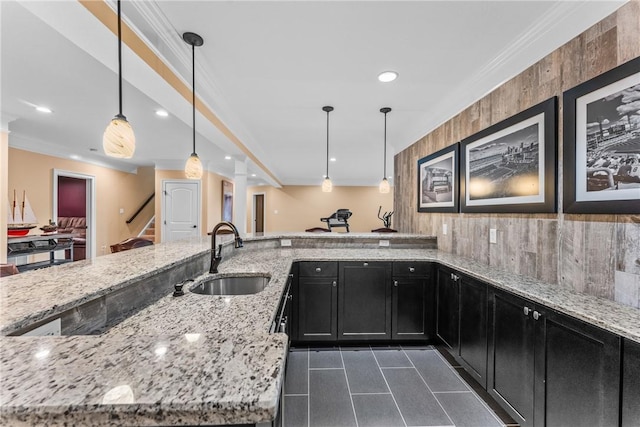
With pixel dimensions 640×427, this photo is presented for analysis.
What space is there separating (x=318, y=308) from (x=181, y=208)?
5.21 meters

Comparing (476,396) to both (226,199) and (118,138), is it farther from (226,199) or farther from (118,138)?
(226,199)

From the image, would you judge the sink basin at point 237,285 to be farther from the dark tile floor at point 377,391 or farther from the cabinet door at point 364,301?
the cabinet door at point 364,301

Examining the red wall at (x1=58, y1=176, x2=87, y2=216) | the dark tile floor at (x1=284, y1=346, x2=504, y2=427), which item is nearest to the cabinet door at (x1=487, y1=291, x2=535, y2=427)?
the dark tile floor at (x1=284, y1=346, x2=504, y2=427)

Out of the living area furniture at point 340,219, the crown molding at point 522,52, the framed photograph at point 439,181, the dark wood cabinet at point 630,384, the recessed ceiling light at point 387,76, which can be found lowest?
the dark wood cabinet at point 630,384

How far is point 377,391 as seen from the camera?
2.08 metres

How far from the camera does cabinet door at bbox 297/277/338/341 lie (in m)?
2.73

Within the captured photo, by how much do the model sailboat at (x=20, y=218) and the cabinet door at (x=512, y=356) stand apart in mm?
5860

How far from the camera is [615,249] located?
1.40 metres

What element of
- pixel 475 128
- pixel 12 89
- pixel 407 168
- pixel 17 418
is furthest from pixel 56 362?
pixel 407 168

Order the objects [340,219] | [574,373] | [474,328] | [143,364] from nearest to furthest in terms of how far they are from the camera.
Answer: [143,364], [574,373], [474,328], [340,219]

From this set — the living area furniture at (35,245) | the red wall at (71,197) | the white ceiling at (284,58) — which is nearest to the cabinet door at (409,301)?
the white ceiling at (284,58)

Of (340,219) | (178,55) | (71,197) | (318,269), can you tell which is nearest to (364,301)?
(318,269)

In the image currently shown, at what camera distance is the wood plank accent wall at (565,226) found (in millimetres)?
1360

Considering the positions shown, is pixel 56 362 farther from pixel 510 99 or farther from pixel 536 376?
pixel 510 99
